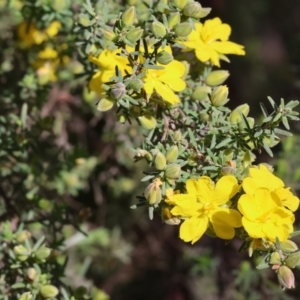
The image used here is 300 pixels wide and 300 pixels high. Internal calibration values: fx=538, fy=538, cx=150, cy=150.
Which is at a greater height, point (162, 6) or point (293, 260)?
point (162, 6)

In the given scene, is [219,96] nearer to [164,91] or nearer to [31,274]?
[164,91]

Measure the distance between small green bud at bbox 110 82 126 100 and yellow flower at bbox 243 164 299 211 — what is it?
235mm

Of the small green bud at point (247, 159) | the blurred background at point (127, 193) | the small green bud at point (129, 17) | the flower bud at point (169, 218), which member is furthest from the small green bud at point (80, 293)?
the small green bud at point (129, 17)

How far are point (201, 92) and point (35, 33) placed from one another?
24.3 inches

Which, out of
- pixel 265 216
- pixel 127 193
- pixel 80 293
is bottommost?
pixel 127 193

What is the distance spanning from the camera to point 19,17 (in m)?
1.37

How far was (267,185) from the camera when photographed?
0.80m

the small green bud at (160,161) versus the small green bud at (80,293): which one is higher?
the small green bud at (160,161)

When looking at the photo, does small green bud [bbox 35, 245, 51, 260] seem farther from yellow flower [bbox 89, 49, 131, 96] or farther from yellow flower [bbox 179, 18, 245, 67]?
yellow flower [bbox 179, 18, 245, 67]

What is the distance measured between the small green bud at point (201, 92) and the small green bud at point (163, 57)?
17 centimetres

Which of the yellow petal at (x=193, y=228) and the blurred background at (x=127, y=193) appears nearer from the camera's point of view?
the yellow petal at (x=193, y=228)

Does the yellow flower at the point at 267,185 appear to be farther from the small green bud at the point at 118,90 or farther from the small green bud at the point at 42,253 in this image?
the small green bud at the point at 42,253

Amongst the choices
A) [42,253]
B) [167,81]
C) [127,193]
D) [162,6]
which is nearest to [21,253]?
[42,253]

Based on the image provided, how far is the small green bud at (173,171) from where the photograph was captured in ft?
2.77
